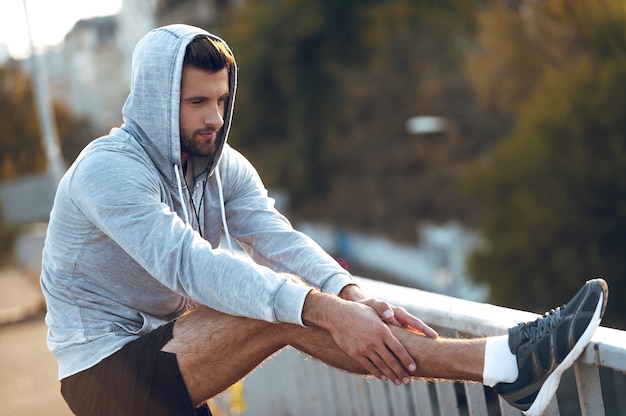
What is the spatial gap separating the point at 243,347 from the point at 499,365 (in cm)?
74

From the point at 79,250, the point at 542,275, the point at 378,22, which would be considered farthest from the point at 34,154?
the point at 79,250

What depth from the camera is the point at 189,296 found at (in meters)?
2.71

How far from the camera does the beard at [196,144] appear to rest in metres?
3.09

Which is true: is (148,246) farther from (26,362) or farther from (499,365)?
(26,362)

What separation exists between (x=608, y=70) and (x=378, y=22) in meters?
17.6

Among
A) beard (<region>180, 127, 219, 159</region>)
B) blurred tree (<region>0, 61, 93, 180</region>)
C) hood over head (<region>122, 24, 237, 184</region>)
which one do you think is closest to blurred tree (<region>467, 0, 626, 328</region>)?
beard (<region>180, 127, 219, 159</region>)

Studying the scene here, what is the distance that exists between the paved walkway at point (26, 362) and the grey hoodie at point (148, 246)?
362 cm

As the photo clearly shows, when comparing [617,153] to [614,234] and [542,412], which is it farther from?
[542,412]

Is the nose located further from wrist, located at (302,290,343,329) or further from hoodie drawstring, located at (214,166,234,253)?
wrist, located at (302,290,343,329)

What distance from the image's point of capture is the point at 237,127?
36.7 metres

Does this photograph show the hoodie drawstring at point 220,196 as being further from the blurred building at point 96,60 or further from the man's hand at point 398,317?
the blurred building at point 96,60

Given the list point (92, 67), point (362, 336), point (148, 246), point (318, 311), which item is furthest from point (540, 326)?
point (92, 67)

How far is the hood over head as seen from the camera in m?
2.97

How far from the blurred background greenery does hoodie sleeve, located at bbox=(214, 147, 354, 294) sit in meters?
12.1
